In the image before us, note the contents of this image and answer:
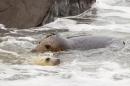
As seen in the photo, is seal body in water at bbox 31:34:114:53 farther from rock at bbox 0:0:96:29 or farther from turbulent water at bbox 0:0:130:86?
rock at bbox 0:0:96:29

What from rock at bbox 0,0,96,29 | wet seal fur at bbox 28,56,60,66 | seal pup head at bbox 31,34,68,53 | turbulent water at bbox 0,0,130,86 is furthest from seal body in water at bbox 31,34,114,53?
rock at bbox 0,0,96,29

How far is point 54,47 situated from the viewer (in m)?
5.83

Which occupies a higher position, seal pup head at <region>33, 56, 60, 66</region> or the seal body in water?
the seal body in water

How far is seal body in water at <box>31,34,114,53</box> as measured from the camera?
5809 millimetres

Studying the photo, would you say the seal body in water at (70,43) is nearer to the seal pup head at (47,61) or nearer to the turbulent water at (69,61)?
the turbulent water at (69,61)

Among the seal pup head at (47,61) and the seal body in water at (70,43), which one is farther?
the seal body in water at (70,43)

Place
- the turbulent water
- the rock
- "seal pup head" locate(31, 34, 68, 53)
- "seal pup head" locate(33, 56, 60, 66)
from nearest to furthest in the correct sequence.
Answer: the turbulent water, "seal pup head" locate(33, 56, 60, 66), "seal pup head" locate(31, 34, 68, 53), the rock

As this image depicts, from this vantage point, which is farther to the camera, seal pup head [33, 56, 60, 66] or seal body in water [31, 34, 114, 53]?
seal body in water [31, 34, 114, 53]

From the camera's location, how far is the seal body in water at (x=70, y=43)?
5809 mm

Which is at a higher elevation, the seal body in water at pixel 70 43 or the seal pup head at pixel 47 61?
the seal body in water at pixel 70 43

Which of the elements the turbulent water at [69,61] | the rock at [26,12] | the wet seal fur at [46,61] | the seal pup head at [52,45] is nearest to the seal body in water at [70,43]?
the seal pup head at [52,45]

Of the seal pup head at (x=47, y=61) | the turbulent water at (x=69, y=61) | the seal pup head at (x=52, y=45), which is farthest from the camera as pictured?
the seal pup head at (x=52, y=45)

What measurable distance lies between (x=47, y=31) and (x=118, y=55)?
2582 mm

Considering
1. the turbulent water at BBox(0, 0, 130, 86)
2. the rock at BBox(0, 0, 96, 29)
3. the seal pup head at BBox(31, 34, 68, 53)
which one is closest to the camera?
the turbulent water at BBox(0, 0, 130, 86)
